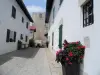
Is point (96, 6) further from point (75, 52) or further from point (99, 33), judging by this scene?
point (75, 52)

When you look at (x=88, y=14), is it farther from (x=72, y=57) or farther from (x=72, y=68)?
(x=72, y=68)

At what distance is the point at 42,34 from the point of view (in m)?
36.8

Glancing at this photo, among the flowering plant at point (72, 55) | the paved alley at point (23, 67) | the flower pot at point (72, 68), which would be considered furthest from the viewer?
the paved alley at point (23, 67)

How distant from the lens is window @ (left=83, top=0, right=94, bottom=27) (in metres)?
3.92

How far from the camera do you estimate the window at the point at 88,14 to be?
3.92 meters

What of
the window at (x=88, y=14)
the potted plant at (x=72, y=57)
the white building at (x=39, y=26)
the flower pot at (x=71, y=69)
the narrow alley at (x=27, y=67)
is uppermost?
the white building at (x=39, y=26)

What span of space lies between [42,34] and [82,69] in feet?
107

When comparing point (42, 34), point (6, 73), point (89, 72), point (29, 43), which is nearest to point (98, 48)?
point (89, 72)

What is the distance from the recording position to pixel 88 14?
4164mm

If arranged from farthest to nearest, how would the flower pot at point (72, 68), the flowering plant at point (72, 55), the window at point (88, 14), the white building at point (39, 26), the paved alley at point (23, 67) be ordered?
the white building at point (39, 26)
the paved alley at point (23, 67)
the flower pot at point (72, 68)
the flowering plant at point (72, 55)
the window at point (88, 14)

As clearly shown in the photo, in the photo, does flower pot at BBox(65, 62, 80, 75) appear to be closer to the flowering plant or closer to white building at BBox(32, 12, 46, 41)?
the flowering plant

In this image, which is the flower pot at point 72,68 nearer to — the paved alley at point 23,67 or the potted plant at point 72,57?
the potted plant at point 72,57

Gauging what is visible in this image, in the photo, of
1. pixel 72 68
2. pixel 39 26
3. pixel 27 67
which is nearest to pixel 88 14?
pixel 72 68

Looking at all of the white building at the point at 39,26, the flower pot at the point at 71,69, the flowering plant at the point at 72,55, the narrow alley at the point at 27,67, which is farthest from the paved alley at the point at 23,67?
the white building at the point at 39,26
